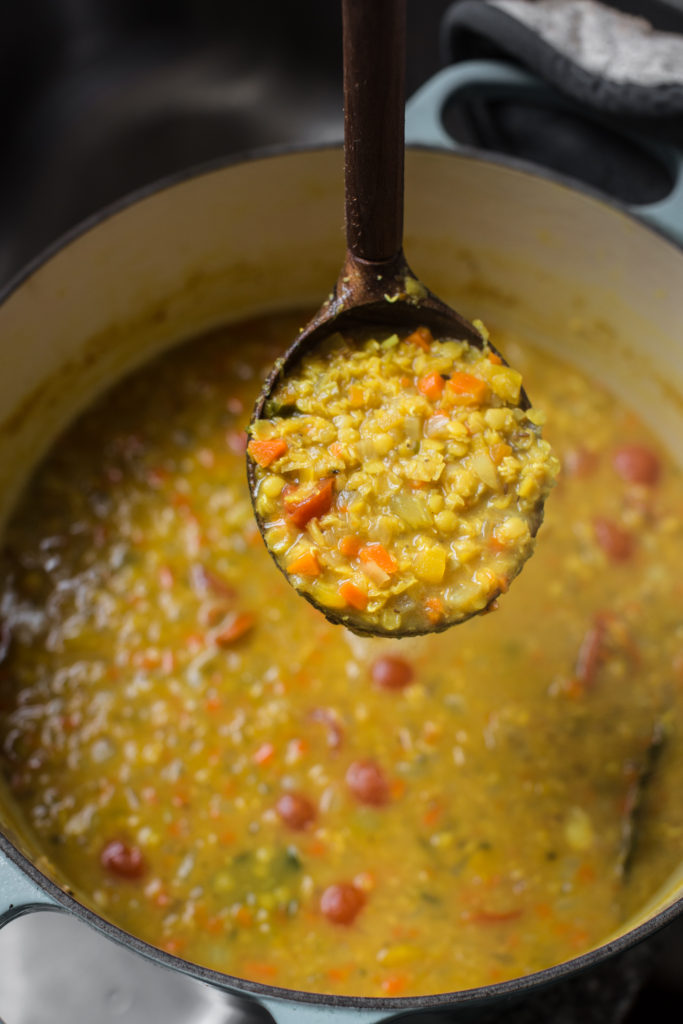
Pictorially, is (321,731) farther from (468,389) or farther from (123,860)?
(468,389)

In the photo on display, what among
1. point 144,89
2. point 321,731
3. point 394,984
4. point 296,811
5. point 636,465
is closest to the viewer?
point 394,984

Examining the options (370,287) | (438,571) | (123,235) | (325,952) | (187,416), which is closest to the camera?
(438,571)

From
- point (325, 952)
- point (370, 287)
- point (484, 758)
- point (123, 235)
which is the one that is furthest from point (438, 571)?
point (123, 235)

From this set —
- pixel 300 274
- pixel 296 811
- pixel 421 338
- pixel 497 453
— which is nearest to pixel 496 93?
pixel 300 274

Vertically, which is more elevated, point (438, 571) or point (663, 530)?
point (663, 530)

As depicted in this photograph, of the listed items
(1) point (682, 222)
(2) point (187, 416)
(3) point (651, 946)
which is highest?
(2) point (187, 416)

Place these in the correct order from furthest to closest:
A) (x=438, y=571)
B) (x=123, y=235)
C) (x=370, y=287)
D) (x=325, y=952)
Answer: (x=123, y=235) < (x=325, y=952) < (x=370, y=287) < (x=438, y=571)

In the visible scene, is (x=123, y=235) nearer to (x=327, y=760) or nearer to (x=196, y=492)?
(x=196, y=492)
